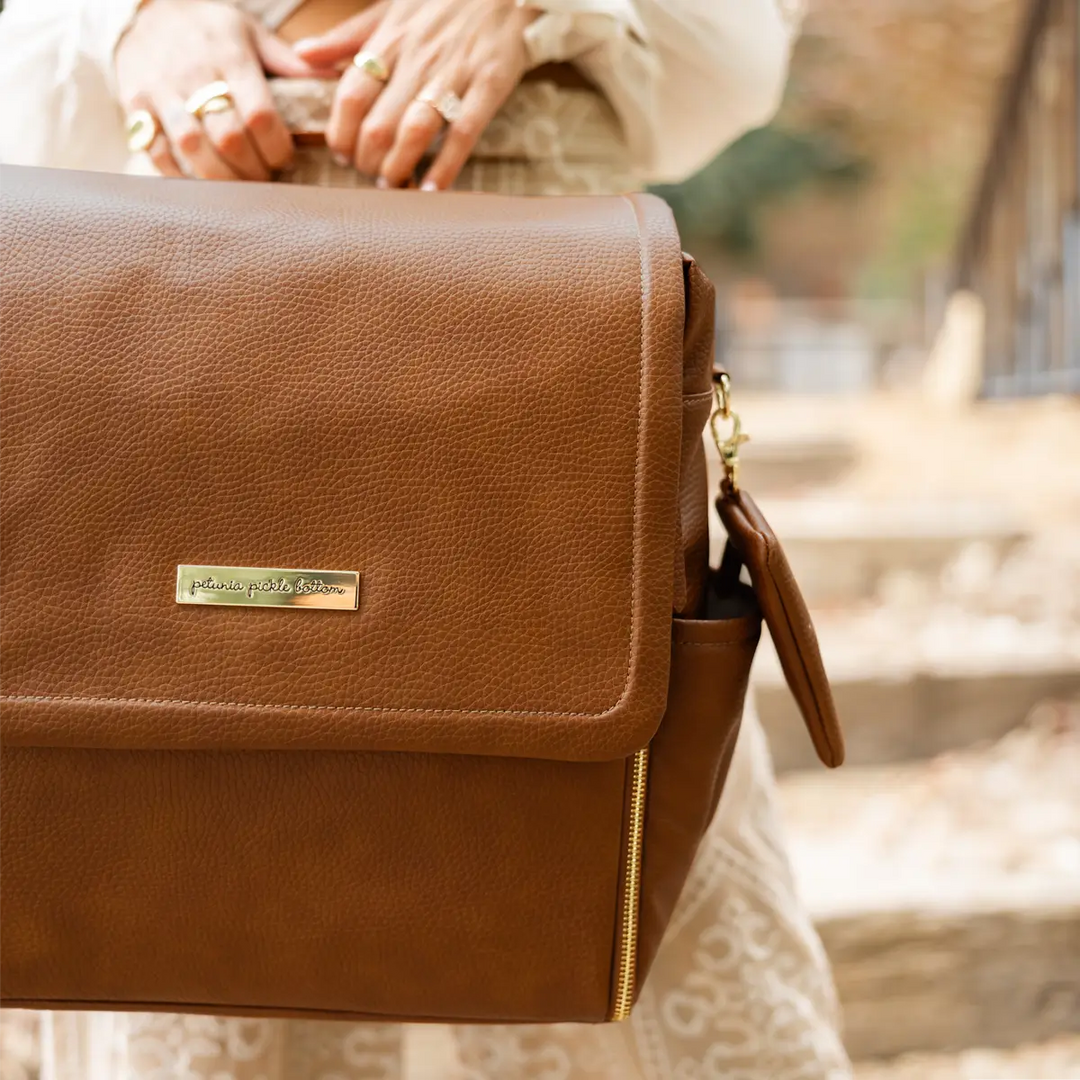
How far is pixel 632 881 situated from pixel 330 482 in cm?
26

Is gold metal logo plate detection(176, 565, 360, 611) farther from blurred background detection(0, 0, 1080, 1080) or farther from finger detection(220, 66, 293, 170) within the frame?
blurred background detection(0, 0, 1080, 1080)

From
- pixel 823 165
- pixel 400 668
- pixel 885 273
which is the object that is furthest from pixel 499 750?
pixel 885 273

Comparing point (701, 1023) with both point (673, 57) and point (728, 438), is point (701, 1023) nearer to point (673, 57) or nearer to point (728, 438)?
point (728, 438)

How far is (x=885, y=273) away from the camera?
→ 9047mm

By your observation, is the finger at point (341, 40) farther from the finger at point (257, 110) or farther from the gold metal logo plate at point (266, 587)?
the gold metal logo plate at point (266, 587)

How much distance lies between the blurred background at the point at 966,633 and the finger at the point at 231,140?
813 mm

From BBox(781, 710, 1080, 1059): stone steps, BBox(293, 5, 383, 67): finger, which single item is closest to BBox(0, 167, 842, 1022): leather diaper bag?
BBox(293, 5, 383, 67): finger

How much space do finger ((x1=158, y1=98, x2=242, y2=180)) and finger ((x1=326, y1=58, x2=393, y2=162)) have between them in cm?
7

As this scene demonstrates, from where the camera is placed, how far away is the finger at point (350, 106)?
59 centimetres

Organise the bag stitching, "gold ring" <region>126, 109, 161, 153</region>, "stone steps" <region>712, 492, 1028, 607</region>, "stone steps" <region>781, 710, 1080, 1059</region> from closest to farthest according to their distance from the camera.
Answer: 1. the bag stitching
2. "gold ring" <region>126, 109, 161, 153</region>
3. "stone steps" <region>781, 710, 1080, 1059</region>
4. "stone steps" <region>712, 492, 1028, 607</region>

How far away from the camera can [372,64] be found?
0.59 meters

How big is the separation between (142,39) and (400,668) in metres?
0.41

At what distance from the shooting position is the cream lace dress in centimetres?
63

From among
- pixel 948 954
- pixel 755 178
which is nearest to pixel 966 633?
pixel 948 954
